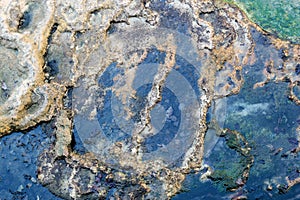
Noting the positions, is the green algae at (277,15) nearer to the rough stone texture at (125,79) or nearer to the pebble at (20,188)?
the rough stone texture at (125,79)

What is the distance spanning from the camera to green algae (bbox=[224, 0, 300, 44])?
9.10 feet

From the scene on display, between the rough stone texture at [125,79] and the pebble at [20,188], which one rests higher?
the rough stone texture at [125,79]

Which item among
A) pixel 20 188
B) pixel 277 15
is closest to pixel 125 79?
pixel 20 188

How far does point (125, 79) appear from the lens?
260 centimetres

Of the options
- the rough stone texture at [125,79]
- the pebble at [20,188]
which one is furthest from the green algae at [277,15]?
the pebble at [20,188]

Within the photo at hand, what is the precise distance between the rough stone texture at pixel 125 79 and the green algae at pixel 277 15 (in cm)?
7

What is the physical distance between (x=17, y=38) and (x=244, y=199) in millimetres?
1493

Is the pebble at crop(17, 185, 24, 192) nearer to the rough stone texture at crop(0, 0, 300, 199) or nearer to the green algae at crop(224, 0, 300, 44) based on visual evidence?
the rough stone texture at crop(0, 0, 300, 199)

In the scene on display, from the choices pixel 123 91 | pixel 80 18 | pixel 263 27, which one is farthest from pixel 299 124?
pixel 80 18

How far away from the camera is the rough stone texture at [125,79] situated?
247 centimetres

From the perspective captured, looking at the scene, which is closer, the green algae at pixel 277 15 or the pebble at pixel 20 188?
the pebble at pixel 20 188

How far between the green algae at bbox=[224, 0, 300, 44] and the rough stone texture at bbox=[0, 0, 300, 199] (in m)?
0.07

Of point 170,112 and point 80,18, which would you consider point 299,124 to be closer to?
point 170,112

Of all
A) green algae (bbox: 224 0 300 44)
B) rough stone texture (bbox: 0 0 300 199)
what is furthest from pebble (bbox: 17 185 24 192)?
green algae (bbox: 224 0 300 44)
